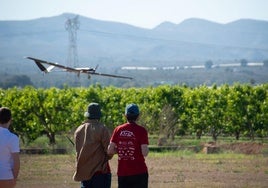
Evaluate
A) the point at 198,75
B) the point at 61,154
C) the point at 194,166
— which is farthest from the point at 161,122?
the point at 198,75

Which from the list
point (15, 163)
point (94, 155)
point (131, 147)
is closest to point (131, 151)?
point (131, 147)

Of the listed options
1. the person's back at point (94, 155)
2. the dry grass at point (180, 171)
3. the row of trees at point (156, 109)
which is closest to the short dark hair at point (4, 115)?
the person's back at point (94, 155)

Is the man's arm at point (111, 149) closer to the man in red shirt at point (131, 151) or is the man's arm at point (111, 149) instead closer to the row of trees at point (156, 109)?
the man in red shirt at point (131, 151)

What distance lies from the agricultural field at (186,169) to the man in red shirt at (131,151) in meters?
7.04

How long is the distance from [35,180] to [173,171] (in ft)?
13.4

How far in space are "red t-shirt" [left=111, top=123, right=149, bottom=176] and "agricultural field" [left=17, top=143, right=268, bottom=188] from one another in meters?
7.06

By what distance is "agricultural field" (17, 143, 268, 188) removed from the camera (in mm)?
18297

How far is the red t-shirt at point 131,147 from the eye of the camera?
34.1 ft

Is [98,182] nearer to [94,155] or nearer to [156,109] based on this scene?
[94,155]

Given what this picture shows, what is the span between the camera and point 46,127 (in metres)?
32.5

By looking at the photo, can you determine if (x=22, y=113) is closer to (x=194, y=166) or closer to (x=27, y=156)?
(x=27, y=156)

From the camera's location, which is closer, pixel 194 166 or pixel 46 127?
pixel 194 166

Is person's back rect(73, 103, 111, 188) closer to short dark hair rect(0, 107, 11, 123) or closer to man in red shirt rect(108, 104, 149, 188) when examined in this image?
man in red shirt rect(108, 104, 149, 188)

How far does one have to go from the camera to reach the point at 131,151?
10430mm
